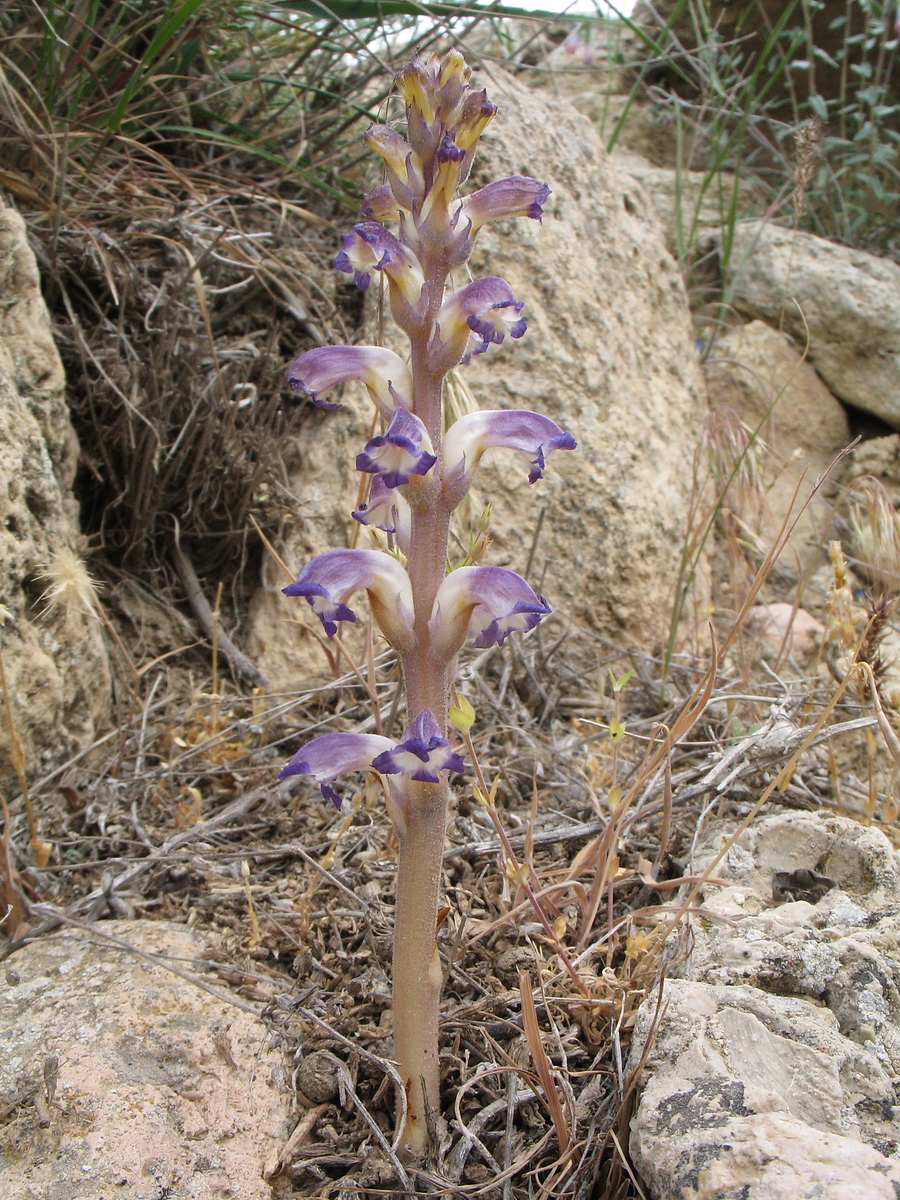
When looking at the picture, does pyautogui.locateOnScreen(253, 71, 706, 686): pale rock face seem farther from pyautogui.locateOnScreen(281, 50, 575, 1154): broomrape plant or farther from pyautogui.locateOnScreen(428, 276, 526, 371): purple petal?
pyautogui.locateOnScreen(428, 276, 526, 371): purple petal

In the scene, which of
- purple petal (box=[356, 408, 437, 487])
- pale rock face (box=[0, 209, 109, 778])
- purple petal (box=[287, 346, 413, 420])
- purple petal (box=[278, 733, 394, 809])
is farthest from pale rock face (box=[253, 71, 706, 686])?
purple petal (box=[356, 408, 437, 487])

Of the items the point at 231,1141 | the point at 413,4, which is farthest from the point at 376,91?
the point at 231,1141

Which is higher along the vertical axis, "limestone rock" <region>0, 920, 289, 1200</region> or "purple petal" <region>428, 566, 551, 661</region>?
"purple petal" <region>428, 566, 551, 661</region>

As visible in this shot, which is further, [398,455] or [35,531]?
[35,531]

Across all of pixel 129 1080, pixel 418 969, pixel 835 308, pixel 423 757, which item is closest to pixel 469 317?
pixel 423 757

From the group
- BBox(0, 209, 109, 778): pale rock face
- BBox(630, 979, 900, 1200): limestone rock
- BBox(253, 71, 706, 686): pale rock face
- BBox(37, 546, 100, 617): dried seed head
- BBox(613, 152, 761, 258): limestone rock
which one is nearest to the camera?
BBox(630, 979, 900, 1200): limestone rock

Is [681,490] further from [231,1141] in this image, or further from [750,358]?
[231,1141]

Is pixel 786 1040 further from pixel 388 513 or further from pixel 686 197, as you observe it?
pixel 686 197
